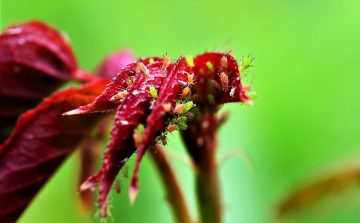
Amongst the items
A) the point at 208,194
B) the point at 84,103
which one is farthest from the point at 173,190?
the point at 84,103

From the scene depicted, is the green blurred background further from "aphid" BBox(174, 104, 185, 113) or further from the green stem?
"aphid" BBox(174, 104, 185, 113)

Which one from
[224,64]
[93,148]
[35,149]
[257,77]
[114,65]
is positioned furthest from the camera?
[257,77]

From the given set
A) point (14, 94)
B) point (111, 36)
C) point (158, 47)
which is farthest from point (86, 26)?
point (14, 94)

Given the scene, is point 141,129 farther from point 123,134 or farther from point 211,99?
point 211,99

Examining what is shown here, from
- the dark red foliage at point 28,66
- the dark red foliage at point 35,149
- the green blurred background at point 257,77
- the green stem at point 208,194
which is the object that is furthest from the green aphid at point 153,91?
the green blurred background at point 257,77

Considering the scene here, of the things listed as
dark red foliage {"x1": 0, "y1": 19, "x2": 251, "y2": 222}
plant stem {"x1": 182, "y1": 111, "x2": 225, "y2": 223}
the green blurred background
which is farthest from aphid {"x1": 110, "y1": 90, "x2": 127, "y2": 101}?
the green blurred background

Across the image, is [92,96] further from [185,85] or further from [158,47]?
[158,47]

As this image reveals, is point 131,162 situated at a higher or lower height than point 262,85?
lower
